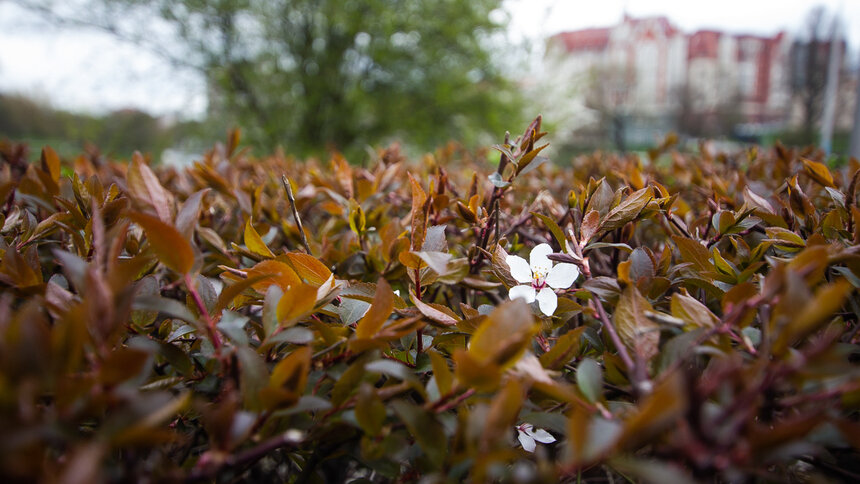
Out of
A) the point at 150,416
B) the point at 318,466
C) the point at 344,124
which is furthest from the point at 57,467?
the point at 344,124

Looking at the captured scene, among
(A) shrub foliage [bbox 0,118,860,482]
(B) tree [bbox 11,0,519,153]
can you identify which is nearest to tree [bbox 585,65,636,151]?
(B) tree [bbox 11,0,519,153]

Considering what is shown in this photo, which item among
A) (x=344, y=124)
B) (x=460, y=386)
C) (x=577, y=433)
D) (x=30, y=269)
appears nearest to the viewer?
(x=577, y=433)

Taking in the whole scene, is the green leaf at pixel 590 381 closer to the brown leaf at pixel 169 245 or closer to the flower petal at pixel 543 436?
the flower petal at pixel 543 436

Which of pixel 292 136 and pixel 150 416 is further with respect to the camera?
pixel 292 136

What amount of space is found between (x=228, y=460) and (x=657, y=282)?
591 mm

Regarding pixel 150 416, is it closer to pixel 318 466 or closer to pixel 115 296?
pixel 115 296

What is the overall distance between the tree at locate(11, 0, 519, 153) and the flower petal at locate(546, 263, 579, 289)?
815 centimetres

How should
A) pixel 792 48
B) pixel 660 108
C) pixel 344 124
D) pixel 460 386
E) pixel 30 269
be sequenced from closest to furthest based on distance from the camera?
pixel 460 386, pixel 30 269, pixel 344 124, pixel 792 48, pixel 660 108

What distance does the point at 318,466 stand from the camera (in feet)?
2.21

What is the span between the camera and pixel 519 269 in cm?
71

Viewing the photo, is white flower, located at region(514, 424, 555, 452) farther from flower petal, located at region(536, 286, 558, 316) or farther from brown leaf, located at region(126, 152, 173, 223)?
brown leaf, located at region(126, 152, 173, 223)

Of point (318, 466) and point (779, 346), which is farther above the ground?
point (779, 346)

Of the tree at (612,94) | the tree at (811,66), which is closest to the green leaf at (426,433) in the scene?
the tree at (811,66)

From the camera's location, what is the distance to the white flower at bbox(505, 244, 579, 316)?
694 millimetres
